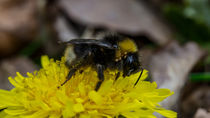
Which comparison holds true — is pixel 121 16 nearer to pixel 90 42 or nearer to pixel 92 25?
pixel 92 25

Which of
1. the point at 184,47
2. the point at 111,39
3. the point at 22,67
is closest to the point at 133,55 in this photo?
the point at 111,39

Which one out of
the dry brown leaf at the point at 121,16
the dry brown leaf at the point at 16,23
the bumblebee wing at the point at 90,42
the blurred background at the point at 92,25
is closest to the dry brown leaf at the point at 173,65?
the blurred background at the point at 92,25

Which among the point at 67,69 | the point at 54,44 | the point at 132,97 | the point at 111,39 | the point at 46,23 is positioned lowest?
the point at 132,97

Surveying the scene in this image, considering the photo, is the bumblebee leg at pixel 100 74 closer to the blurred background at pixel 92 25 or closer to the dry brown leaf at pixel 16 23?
the blurred background at pixel 92 25

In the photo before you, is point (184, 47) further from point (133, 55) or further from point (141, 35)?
point (133, 55)

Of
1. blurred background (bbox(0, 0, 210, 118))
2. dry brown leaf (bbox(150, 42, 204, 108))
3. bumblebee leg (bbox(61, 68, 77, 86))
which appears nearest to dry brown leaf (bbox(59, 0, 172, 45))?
blurred background (bbox(0, 0, 210, 118))

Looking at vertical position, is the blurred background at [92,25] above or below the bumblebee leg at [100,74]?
above

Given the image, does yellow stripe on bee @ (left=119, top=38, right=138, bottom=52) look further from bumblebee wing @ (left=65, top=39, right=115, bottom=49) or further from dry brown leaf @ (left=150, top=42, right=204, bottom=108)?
dry brown leaf @ (left=150, top=42, right=204, bottom=108)
